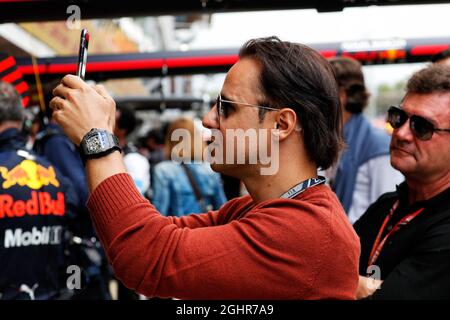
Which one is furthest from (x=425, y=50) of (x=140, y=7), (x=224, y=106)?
(x=224, y=106)

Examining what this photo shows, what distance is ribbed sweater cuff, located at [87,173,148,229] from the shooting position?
1452 millimetres

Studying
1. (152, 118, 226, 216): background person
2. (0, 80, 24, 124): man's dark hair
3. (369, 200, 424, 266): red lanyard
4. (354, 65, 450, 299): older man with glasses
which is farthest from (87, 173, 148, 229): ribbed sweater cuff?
(152, 118, 226, 216): background person

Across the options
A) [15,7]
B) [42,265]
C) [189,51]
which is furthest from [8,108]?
[189,51]

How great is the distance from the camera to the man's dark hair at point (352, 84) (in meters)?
3.67

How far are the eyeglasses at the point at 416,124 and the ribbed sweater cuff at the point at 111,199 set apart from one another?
156 cm

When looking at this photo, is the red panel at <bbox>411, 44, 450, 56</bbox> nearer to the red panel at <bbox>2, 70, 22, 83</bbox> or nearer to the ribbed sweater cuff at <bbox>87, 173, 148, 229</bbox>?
the red panel at <bbox>2, 70, 22, 83</bbox>

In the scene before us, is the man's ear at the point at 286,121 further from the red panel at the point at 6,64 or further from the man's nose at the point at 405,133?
the red panel at the point at 6,64

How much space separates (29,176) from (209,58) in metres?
3.33

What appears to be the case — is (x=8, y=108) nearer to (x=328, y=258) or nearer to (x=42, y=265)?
(x=42, y=265)

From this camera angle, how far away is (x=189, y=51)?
6285mm

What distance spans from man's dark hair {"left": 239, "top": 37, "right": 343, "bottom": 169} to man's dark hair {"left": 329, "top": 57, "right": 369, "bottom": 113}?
1979 mm

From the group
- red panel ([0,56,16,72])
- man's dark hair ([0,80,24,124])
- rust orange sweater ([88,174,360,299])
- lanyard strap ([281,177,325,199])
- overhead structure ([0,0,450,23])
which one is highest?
overhead structure ([0,0,450,23])

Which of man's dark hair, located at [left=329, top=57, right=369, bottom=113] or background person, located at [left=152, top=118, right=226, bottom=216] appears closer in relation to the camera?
man's dark hair, located at [left=329, top=57, right=369, bottom=113]

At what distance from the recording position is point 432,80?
2.54m
